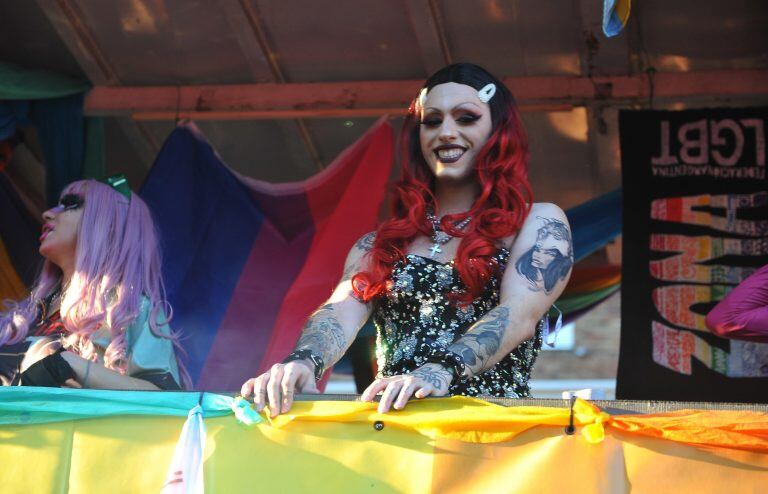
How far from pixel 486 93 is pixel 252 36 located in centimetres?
211

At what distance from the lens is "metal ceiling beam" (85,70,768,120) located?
17.5ft

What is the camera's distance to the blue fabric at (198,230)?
542cm

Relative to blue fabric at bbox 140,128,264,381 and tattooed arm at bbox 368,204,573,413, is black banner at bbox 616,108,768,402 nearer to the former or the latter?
blue fabric at bbox 140,128,264,381

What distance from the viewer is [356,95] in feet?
18.3

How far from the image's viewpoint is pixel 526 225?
324cm

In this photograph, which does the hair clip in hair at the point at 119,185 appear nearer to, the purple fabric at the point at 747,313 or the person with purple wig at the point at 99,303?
the person with purple wig at the point at 99,303

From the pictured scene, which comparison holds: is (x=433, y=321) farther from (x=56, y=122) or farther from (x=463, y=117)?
(x=56, y=122)

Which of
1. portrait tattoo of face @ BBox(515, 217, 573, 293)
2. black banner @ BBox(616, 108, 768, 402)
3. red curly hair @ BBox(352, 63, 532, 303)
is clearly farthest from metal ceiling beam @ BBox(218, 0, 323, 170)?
portrait tattoo of face @ BBox(515, 217, 573, 293)

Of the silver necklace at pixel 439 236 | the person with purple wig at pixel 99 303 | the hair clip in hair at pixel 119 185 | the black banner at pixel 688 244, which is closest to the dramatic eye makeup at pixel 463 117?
the silver necklace at pixel 439 236

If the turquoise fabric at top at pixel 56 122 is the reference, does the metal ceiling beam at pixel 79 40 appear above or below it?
above

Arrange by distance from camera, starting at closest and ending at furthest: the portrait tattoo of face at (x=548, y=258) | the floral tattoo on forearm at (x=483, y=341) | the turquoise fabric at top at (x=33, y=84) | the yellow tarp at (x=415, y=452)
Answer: the yellow tarp at (x=415, y=452) → the floral tattoo on forearm at (x=483, y=341) → the portrait tattoo of face at (x=548, y=258) → the turquoise fabric at top at (x=33, y=84)

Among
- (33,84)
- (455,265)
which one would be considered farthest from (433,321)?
(33,84)

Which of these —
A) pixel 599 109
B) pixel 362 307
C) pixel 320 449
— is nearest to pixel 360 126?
pixel 599 109

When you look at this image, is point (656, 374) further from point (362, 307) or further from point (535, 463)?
point (535, 463)
